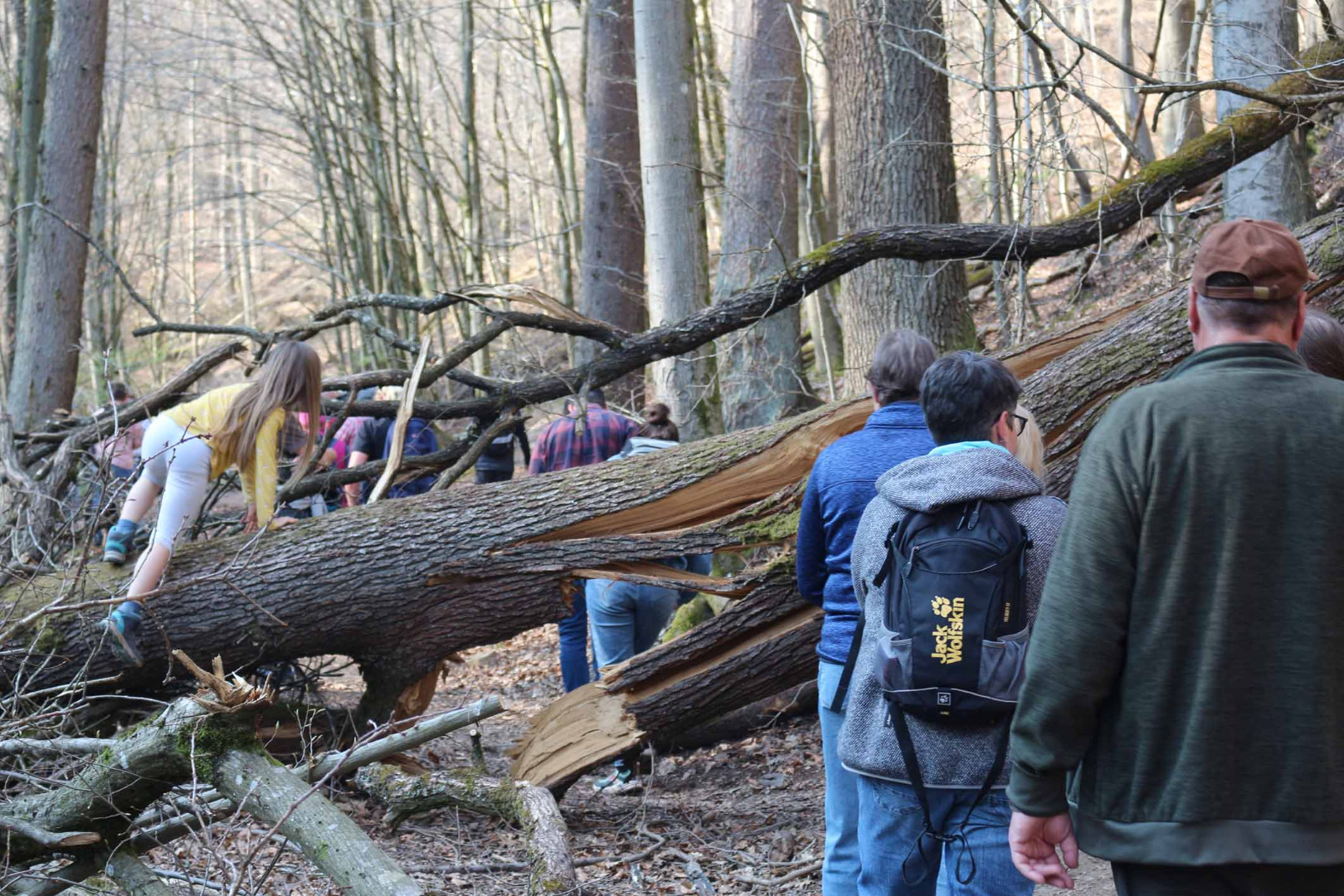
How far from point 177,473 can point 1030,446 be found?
3.73m

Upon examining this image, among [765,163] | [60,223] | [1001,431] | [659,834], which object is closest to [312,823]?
[659,834]

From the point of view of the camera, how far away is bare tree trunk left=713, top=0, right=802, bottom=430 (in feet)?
32.7

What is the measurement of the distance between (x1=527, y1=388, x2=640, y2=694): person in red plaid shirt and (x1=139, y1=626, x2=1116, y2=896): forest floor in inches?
23.8

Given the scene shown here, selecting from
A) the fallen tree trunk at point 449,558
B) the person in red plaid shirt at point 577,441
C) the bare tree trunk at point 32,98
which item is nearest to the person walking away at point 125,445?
the bare tree trunk at point 32,98

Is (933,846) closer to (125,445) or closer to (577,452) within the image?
(577,452)

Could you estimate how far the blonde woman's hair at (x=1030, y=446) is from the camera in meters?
3.12

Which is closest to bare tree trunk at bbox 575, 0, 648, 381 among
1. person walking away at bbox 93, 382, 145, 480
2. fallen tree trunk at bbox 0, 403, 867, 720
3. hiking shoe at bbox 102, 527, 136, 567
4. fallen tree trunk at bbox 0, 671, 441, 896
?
person walking away at bbox 93, 382, 145, 480

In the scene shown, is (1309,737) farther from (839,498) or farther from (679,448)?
(679,448)

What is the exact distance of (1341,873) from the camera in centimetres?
191

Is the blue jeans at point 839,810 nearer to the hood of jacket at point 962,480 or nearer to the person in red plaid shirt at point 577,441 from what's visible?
the hood of jacket at point 962,480

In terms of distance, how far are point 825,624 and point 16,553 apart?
4.37m

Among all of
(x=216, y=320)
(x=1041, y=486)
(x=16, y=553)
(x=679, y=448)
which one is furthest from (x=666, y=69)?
(x=216, y=320)

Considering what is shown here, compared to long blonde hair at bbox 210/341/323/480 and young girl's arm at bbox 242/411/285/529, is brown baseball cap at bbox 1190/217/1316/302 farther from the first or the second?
young girl's arm at bbox 242/411/285/529

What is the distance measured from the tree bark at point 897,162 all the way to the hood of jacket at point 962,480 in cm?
495
